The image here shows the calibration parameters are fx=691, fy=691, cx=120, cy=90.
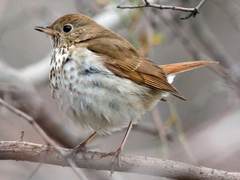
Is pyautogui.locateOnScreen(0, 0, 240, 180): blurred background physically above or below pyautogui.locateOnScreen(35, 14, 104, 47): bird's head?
below

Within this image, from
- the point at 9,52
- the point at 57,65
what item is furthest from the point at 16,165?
the point at 9,52

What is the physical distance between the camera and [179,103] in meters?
9.05

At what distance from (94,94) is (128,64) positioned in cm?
46

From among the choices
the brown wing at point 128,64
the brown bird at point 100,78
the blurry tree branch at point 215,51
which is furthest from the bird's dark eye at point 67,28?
the blurry tree branch at point 215,51

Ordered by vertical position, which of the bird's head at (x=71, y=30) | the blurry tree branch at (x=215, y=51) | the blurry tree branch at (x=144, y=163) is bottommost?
the blurry tree branch at (x=215, y=51)

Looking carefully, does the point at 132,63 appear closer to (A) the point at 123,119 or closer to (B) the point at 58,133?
(A) the point at 123,119

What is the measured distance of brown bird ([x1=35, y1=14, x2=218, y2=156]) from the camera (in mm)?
4762

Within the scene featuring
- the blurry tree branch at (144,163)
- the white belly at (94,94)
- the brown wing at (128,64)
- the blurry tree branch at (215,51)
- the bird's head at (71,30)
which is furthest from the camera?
the blurry tree branch at (215,51)

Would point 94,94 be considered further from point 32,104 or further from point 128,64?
point 32,104

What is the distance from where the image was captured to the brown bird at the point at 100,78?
4.76 m

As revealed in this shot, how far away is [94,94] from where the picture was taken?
4746mm

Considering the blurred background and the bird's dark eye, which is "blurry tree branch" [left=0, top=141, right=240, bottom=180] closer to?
the blurred background

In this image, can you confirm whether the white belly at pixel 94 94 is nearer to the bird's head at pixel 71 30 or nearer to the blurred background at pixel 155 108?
the bird's head at pixel 71 30

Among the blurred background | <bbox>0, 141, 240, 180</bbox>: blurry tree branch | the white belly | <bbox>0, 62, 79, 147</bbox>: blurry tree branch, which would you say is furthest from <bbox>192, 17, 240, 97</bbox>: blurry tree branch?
<bbox>0, 141, 240, 180</bbox>: blurry tree branch
